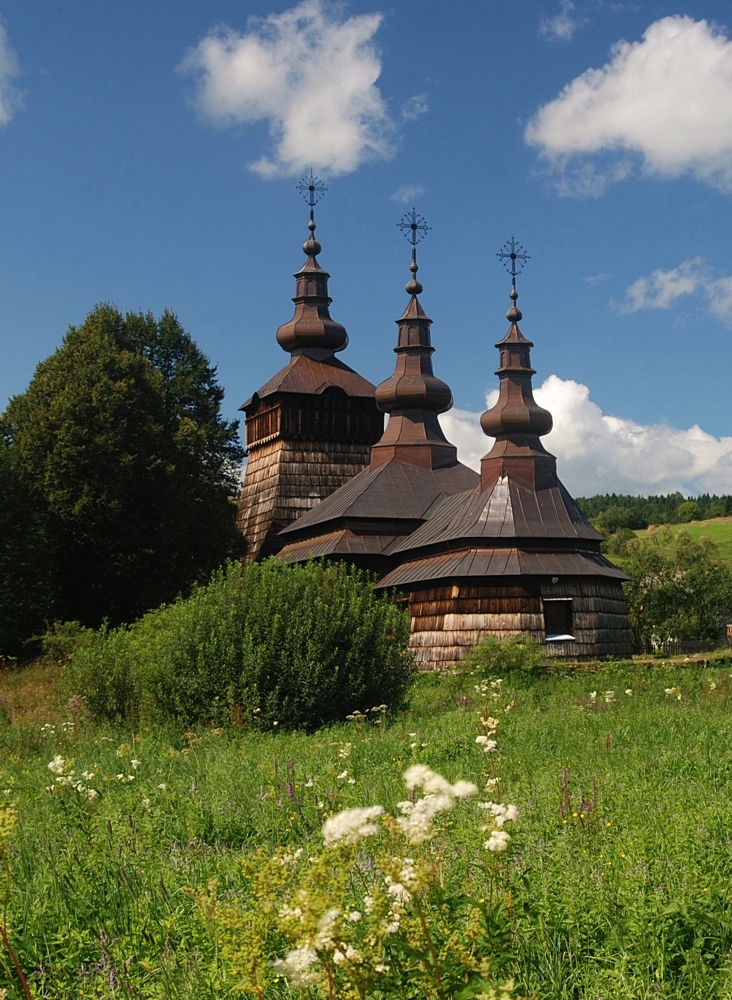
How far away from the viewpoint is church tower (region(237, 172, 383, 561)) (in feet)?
155

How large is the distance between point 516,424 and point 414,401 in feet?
28.4

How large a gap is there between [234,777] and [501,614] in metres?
24.1

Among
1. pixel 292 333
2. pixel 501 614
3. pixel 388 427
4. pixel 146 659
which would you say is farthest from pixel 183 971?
pixel 292 333

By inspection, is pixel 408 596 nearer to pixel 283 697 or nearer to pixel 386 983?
pixel 283 697

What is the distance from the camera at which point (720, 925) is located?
507cm

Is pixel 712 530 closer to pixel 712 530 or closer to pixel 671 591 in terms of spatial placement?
pixel 712 530

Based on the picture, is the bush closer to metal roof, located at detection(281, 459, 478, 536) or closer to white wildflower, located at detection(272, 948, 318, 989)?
white wildflower, located at detection(272, 948, 318, 989)

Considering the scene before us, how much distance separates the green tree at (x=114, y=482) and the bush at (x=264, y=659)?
18.8 m

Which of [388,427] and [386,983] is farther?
[388,427]

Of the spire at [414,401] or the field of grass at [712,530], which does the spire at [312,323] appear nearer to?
the spire at [414,401]

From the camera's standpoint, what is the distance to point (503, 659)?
26891mm

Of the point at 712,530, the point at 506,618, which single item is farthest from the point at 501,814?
the point at 712,530

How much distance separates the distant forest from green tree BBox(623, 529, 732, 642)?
4714 centimetres

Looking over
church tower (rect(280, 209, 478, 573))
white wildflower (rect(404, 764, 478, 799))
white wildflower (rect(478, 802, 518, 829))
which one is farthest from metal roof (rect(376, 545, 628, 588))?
white wildflower (rect(404, 764, 478, 799))
